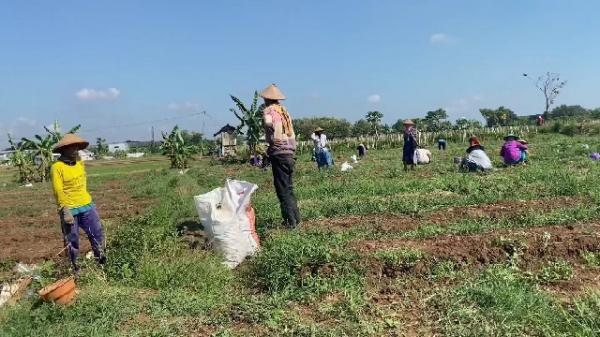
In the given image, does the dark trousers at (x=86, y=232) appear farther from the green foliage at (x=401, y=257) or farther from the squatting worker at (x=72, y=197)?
the green foliage at (x=401, y=257)

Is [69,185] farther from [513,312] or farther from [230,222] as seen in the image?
[513,312]

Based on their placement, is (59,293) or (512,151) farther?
(512,151)

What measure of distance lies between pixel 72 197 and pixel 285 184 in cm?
247

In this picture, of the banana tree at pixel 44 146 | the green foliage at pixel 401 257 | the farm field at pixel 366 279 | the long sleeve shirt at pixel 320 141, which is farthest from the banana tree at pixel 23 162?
the green foliage at pixel 401 257

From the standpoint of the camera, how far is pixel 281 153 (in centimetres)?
667

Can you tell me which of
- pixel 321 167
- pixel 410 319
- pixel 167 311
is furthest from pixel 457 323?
pixel 321 167

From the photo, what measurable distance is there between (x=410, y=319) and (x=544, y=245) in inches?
70.3

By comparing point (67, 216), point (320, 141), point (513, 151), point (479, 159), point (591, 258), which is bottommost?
point (591, 258)

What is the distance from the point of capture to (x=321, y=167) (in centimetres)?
1666

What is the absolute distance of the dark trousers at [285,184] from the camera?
6.66m

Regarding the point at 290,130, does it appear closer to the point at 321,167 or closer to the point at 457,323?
the point at 457,323

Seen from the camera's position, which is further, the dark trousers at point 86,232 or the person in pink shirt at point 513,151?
the person in pink shirt at point 513,151

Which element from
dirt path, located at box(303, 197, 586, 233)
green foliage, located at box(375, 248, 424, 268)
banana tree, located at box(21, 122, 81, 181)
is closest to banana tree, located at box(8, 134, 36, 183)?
banana tree, located at box(21, 122, 81, 181)

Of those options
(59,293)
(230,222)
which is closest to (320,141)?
(230,222)
